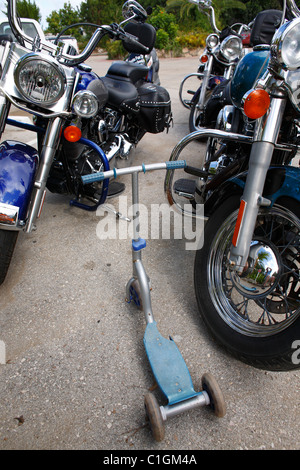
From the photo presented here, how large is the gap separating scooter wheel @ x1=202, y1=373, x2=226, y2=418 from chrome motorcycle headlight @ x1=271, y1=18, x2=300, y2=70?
1.26 metres

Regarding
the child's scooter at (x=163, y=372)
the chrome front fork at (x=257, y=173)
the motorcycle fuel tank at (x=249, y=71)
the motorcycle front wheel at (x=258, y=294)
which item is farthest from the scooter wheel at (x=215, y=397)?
the motorcycle fuel tank at (x=249, y=71)

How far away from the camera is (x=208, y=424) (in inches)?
51.4

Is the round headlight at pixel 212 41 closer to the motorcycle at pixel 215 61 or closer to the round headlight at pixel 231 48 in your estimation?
the motorcycle at pixel 215 61

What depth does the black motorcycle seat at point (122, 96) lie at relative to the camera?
2.81m

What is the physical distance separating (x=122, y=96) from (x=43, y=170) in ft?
4.34

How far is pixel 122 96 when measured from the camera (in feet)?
9.25

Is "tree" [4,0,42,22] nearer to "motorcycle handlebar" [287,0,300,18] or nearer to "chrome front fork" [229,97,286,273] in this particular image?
"motorcycle handlebar" [287,0,300,18]

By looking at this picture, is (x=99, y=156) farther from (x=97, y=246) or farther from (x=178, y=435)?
(x=178, y=435)

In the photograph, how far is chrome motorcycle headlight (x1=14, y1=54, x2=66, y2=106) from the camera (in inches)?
65.7

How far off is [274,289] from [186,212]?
74 centimetres

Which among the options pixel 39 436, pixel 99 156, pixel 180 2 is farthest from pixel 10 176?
pixel 180 2

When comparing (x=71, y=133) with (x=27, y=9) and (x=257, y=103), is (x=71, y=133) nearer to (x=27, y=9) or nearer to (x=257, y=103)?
(x=257, y=103)

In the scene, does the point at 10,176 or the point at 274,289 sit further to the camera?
the point at 10,176

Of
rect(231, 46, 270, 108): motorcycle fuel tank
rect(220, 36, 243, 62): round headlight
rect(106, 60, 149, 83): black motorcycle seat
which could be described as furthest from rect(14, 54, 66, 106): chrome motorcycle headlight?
rect(220, 36, 243, 62): round headlight
